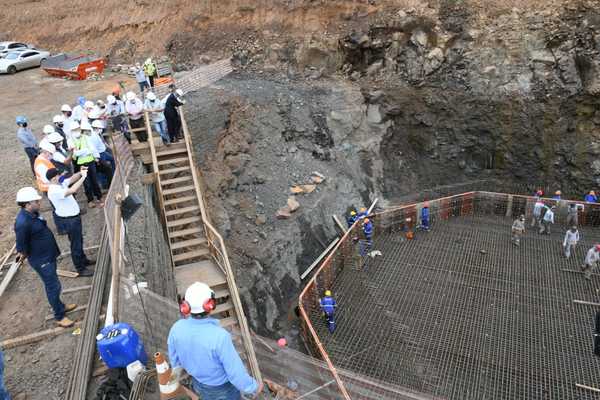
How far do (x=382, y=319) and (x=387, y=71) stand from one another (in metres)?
11.2

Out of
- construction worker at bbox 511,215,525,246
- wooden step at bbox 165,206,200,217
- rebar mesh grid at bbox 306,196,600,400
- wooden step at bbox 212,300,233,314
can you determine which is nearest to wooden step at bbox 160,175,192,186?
wooden step at bbox 165,206,200,217

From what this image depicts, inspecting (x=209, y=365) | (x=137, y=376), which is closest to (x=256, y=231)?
(x=137, y=376)

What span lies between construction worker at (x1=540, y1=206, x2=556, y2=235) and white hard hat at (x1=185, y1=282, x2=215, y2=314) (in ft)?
41.6

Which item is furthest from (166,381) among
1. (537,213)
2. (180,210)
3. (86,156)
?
(537,213)

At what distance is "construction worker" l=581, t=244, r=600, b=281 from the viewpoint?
11.4 m

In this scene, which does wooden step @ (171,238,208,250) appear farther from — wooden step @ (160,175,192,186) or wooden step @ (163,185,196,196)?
wooden step @ (160,175,192,186)

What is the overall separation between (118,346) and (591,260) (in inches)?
457

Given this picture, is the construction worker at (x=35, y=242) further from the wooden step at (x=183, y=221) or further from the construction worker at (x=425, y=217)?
the construction worker at (x=425, y=217)

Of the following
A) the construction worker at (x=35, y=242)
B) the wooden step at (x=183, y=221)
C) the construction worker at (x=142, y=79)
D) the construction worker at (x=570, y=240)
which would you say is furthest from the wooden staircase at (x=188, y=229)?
the construction worker at (x=570, y=240)

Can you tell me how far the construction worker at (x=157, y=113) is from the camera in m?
10.6

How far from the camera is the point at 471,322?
10.6 metres

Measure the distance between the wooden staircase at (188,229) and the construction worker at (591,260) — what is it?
9419 mm

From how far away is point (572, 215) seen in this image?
45.0 feet

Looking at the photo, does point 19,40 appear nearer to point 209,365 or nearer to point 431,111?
point 431,111
